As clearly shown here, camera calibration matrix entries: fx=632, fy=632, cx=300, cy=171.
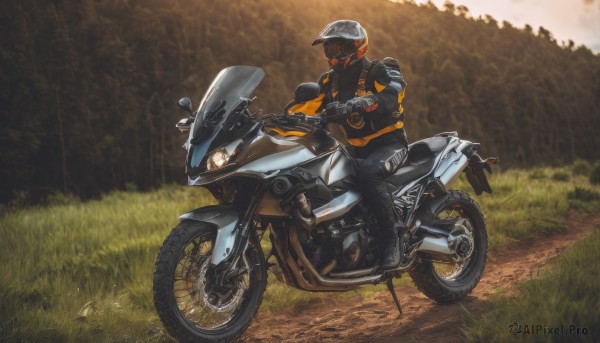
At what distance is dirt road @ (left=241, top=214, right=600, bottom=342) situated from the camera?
4921mm

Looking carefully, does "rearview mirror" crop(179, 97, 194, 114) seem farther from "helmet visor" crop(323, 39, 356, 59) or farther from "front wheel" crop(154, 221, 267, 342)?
"helmet visor" crop(323, 39, 356, 59)

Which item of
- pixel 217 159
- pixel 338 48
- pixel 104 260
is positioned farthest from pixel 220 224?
pixel 104 260

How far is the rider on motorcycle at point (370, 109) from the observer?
Result: 200 inches

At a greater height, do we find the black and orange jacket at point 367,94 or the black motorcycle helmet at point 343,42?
the black motorcycle helmet at point 343,42

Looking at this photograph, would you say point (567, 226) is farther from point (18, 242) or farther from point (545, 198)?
point (18, 242)

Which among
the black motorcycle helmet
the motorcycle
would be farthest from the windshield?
the black motorcycle helmet

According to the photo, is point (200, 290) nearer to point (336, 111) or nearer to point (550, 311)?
point (336, 111)

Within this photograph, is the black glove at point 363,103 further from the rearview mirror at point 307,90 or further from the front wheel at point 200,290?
the front wheel at point 200,290

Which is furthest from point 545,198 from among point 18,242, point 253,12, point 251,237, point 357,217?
point 253,12

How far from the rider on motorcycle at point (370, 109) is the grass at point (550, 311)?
1042 mm

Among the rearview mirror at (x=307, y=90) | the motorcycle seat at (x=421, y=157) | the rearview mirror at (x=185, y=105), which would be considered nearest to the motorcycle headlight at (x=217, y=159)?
the rearview mirror at (x=185, y=105)

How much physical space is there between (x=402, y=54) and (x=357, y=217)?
86.7 metres

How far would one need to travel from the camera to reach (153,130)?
Answer: 46344 mm

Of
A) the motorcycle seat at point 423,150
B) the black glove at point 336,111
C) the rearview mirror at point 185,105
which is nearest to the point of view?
the black glove at point 336,111
